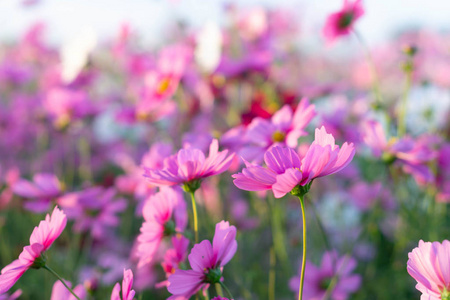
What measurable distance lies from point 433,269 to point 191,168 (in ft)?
0.78

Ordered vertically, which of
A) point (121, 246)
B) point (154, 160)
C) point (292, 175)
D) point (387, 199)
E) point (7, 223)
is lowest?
point (7, 223)

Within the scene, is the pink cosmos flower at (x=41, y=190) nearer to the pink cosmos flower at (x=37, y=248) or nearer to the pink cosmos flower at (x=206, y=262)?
the pink cosmos flower at (x=37, y=248)

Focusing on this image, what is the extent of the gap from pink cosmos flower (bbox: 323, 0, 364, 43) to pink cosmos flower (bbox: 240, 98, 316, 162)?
33 cm

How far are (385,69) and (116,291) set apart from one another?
351 centimetres

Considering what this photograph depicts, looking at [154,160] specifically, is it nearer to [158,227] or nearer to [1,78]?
[158,227]

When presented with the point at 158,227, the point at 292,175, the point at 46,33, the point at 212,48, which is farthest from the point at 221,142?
the point at 46,33

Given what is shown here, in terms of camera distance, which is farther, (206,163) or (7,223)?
(7,223)

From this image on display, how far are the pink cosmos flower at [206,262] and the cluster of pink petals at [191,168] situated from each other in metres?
0.07

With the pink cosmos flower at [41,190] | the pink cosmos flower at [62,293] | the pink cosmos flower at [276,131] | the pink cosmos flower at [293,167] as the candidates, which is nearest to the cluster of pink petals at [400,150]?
the pink cosmos flower at [276,131]

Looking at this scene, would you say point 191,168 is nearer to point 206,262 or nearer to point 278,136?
point 206,262

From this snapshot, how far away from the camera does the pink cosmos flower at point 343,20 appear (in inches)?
34.1

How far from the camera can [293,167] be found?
434 mm

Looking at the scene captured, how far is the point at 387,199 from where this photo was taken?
1157mm

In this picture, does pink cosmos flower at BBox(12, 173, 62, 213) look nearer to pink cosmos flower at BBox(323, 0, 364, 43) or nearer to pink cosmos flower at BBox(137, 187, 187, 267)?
pink cosmos flower at BBox(137, 187, 187, 267)
